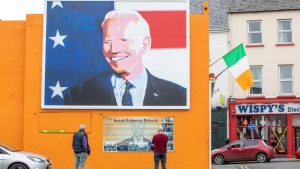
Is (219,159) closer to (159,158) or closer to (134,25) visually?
(159,158)

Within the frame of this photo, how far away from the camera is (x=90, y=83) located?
846 inches

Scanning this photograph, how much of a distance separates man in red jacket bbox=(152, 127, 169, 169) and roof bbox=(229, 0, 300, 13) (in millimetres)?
21558

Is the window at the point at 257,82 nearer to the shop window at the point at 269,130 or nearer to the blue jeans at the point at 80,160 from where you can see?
the shop window at the point at 269,130

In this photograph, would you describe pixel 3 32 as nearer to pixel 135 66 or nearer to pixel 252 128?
pixel 135 66

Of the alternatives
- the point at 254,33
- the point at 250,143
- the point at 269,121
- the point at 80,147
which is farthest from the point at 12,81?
the point at 254,33

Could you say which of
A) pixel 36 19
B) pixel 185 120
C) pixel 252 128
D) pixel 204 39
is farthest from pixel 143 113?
pixel 252 128

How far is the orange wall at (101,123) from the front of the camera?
2116cm

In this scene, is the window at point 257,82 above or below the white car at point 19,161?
above

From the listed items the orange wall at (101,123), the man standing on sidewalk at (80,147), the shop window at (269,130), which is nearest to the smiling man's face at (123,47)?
the orange wall at (101,123)

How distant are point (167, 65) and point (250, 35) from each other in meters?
19.7

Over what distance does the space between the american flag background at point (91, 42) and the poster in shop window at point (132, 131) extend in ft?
5.48

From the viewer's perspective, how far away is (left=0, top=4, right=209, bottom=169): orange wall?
69.4ft

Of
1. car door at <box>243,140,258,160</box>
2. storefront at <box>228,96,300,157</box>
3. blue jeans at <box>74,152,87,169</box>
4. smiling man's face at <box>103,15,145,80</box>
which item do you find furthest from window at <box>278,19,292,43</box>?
blue jeans at <box>74,152,87,169</box>

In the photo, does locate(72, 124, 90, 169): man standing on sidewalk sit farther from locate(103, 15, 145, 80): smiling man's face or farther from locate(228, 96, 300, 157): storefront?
locate(228, 96, 300, 157): storefront
